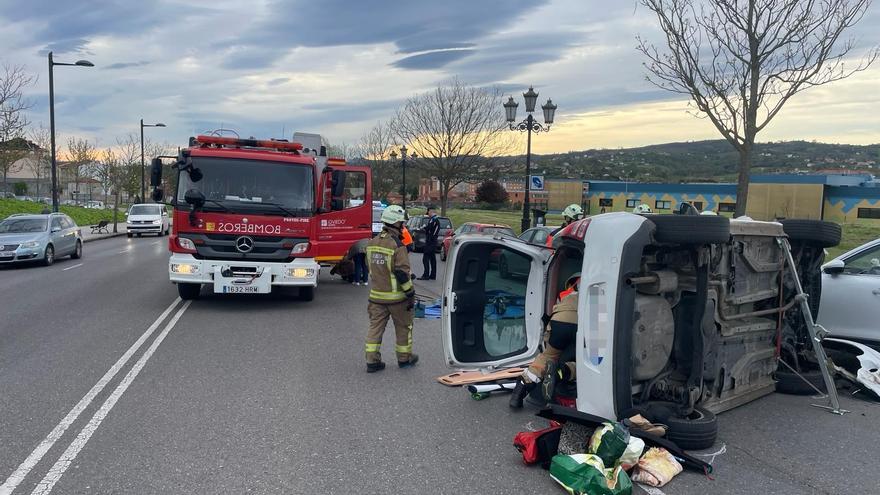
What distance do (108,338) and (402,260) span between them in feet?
13.8

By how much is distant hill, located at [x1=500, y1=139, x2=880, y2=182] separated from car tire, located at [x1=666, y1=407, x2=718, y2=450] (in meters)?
58.6

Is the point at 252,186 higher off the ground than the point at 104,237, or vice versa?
the point at 252,186

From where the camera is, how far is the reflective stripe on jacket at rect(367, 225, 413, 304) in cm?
714

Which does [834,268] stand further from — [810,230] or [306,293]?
[306,293]

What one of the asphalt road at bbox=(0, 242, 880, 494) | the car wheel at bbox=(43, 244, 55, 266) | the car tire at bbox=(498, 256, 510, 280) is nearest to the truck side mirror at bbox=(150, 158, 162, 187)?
the asphalt road at bbox=(0, 242, 880, 494)

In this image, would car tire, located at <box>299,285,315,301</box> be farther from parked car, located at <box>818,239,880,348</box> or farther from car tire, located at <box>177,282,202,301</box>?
parked car, located at <box>818,239,880,348</box>

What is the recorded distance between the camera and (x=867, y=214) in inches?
1679

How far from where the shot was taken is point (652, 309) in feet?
16.3

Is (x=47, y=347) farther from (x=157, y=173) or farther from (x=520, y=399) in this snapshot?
(x=520, y=399)

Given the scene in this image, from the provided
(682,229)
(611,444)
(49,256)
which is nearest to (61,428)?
(611,444)

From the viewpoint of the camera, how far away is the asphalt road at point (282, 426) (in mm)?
4246

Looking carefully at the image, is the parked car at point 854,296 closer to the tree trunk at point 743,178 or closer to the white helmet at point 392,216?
the white helmet at point 392,216

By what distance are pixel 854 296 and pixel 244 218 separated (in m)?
8.32

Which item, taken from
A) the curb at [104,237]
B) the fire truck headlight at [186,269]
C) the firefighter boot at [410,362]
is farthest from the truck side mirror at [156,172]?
the curb at [104,237]
